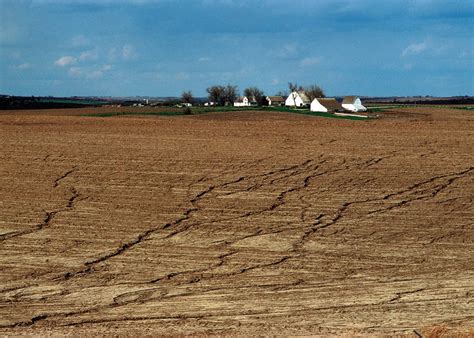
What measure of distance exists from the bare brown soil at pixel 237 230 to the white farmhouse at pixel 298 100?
70742mm

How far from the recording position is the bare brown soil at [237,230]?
1266cm

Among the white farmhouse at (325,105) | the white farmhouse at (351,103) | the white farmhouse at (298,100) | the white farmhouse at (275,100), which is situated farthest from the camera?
the white farmhouse at (275,100)

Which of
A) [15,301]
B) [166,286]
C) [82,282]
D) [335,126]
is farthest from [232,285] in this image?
[335,126]

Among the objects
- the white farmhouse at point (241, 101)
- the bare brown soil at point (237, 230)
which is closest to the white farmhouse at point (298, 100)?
the white farmhouse at point (241, 101)

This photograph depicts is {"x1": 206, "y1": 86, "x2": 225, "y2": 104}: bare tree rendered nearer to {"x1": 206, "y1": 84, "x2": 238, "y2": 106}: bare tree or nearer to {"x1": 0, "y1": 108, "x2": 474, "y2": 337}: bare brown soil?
{"x1": 206, "y1": 84, "x2": 238, "y2": 106}: bare tree

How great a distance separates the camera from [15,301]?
13.6 m

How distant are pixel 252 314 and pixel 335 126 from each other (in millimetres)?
16188

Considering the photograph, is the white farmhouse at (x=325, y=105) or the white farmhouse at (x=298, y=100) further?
the white farmhouse at (x=298, y=100)

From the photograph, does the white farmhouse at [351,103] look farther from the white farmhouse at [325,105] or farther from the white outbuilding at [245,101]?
the white outbuilding at [245,101]

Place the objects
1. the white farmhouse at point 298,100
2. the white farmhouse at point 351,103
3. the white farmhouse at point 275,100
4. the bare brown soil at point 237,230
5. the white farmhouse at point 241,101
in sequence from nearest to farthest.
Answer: the bare brown soil at point 237,230, the white farmhouse at point 351,103, the white farmhouse at point 298,100, the white farmhouse at point 275,100, the white farmhouse at point 241,101

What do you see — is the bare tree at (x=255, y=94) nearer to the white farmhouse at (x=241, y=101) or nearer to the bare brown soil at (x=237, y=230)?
the white farmhouse at (x=241, y=101)

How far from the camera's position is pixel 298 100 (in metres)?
99.7

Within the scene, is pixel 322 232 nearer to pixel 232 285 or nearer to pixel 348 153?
pixel 232 285

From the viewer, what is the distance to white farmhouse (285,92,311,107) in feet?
322
